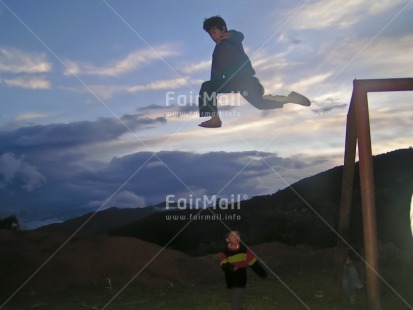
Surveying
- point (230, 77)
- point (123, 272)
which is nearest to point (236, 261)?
point (230, 77)

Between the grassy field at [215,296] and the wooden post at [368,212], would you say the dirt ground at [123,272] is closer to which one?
the grassy field at [215,296]

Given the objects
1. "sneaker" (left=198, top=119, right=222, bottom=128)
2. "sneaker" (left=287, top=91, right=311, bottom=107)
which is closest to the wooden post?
"sneaker" (left=287, top=91, right=311, bottom=107)

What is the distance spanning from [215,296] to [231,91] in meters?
4.10

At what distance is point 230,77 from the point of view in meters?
6.70

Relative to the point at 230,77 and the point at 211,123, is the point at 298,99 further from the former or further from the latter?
the point at 211,123

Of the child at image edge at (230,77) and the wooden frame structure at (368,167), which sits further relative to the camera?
the child at image edge at (230,77)

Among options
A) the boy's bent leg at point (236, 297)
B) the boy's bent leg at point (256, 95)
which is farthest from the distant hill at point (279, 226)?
the boy's bent leg at point (256, 95)

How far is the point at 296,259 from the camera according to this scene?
1330cm

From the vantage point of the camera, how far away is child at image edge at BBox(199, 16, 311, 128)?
6.61 meters

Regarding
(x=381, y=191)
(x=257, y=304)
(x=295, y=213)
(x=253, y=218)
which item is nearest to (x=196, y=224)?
(x=253, y=218)

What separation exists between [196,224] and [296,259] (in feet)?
42.7

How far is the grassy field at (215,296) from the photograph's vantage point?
8.02 metres

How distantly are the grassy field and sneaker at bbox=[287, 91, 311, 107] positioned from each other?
11.4 feet

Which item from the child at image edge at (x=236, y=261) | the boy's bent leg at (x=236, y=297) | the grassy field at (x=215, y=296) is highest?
the child at image edge at (x=236, y=261)
